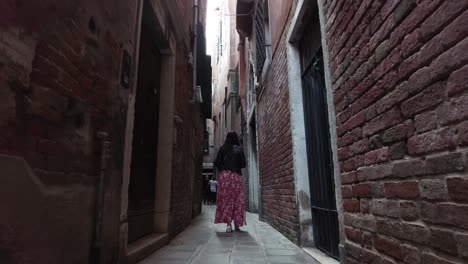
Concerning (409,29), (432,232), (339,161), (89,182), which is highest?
(409,29)

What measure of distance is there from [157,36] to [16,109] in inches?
118

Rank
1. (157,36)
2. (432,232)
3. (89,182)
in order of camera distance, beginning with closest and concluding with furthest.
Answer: (432,232), (89,182), (157,36)

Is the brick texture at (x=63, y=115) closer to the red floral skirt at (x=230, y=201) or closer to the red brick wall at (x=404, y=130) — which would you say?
the red brick wall at (x=404, y=130)

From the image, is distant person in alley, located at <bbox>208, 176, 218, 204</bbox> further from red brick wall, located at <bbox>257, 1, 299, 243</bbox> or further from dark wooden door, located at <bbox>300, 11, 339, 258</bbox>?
dark wooden door, located at <bbox>300, 11, 339, 258</bbox>

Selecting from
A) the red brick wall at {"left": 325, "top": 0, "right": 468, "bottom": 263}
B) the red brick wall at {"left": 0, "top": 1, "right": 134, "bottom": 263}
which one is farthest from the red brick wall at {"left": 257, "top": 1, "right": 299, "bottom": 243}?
the red brick wall at {"left": 0, "top": 1, "right": 134, "bottom": 263}

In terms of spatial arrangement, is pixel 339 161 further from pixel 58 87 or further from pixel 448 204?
pixel 58 87

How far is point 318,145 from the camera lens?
3.76 metres

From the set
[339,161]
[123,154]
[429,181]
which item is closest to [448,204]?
[429,181]

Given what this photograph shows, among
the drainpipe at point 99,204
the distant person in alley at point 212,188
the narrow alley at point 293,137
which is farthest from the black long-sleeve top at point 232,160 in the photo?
the distant person in alley at point 212,188

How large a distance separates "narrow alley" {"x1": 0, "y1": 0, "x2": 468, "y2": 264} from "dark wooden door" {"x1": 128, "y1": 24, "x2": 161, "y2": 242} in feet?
0.11

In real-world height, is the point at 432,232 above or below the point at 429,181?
below

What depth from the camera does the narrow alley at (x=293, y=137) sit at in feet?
4.57

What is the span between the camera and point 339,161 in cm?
255

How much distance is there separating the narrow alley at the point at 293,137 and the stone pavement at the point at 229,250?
0.04 m
